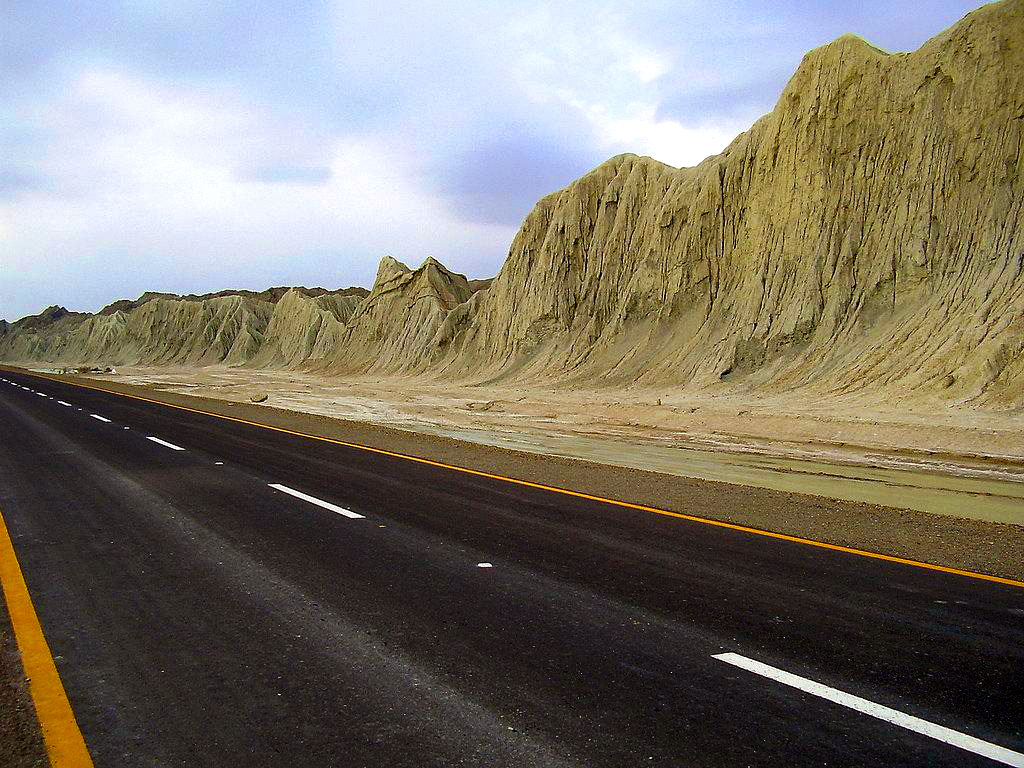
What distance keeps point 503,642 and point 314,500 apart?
564 centimetres

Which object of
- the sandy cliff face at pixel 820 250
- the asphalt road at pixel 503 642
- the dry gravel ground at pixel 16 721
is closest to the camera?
the dry gravel ground at pixel 16 721

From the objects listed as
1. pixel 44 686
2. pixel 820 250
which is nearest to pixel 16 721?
pixel 44 686

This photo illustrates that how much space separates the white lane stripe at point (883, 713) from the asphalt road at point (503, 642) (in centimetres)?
1

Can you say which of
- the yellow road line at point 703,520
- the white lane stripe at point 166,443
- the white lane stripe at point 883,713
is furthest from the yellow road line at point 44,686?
the white lane stripe at point 166,443

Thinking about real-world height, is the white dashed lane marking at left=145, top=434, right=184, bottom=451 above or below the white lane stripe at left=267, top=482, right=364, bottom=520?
above

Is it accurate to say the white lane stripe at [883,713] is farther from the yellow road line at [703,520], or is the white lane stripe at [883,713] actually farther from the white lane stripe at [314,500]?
the white lane stripe at [314,500]

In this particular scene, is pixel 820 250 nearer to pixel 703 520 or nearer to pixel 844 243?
pixel 844 243

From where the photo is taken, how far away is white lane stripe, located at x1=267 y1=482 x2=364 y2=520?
28.6 ft

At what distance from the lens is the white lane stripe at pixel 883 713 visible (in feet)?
10.6

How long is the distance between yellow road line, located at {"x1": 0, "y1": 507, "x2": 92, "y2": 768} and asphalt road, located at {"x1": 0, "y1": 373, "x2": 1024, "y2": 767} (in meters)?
0.07

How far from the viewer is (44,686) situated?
394 cm

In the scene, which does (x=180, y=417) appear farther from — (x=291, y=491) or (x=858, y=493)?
(x=858, y=493)

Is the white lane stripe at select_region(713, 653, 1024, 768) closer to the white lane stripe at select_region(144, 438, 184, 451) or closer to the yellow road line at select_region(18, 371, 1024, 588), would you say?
the yellow road line at select_region(18, 371, 1024, 588)

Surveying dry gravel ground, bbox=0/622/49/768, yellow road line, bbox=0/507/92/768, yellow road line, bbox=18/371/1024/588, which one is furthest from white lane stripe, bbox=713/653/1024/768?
dry gravel ground, bbox=0/622/49/768
